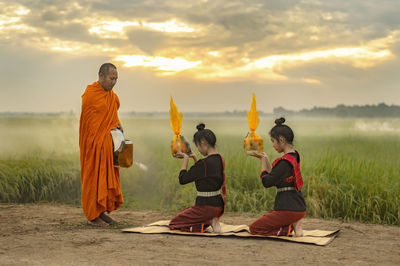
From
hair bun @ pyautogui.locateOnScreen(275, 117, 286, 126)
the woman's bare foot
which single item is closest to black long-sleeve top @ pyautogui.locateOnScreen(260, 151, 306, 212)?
the woman's bare foot

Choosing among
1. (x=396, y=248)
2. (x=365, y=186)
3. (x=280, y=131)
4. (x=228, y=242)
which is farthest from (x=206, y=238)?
(x=365, y=186)

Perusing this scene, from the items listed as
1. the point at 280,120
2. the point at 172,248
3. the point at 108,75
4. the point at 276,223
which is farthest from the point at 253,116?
the point at 108,75

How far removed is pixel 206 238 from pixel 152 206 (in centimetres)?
455

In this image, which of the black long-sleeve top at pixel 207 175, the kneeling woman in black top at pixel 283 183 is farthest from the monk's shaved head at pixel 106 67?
the kneeling woman in black top at pixel 283 183

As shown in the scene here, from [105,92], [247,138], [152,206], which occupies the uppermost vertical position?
[105,92]

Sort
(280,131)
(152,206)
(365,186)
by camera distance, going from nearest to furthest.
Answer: (280,131) < (365,186) < (152,206)

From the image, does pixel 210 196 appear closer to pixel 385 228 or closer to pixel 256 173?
pixel 385 228

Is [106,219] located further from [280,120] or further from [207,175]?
[280,120]

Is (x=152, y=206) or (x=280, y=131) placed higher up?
(x=280, y=131)

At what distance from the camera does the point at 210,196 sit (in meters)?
6.00

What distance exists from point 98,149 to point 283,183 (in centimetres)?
282

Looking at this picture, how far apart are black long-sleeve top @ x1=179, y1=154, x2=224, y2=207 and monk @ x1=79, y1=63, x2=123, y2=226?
1.51 meters

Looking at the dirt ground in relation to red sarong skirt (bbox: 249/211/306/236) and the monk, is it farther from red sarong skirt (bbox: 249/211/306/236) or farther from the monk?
the monk

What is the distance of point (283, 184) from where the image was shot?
572 centimetres
